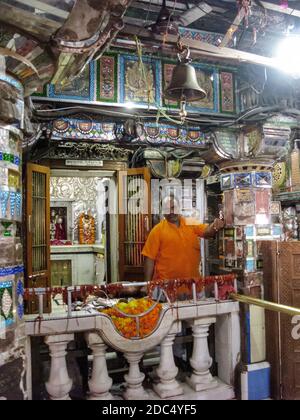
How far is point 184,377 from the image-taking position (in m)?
4.29

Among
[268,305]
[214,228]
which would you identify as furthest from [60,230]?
[268,305]

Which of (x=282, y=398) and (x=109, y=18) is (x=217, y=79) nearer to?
(x=109, y=18)

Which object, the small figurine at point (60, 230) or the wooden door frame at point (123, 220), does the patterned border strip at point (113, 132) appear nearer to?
the wooden door frame at point (123, 220)

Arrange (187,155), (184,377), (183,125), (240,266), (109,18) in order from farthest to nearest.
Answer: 1. (187,155)
2. (183,125)
3. (240,266)
4. (184,377)
5. (109,18)

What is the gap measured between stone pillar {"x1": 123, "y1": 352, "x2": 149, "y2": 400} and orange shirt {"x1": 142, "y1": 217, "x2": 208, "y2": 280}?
54.3 inches

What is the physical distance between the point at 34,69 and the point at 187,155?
18.2 feet

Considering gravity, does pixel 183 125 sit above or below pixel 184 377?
above

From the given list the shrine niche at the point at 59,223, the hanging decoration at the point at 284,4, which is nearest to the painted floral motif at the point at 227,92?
the hanging decoration at the point at 284,4

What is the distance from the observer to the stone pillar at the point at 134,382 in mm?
A: 3725

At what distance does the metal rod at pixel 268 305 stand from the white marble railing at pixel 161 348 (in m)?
0.18

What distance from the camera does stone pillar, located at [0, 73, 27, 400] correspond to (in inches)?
113

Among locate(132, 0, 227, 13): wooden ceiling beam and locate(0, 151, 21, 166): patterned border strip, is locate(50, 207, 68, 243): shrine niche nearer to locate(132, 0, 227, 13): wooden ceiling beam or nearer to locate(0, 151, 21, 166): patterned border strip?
locate(132, 0, 227, 13): wooden ceiling beam

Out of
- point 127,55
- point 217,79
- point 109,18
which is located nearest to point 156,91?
point 127,55

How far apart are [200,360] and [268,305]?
3.50 feet
